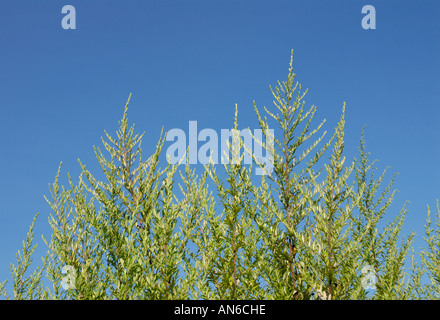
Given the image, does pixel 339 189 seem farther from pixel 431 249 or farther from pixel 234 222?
pixel 431 249

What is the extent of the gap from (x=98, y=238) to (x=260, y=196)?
3122 millimetres

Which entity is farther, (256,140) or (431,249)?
(431,249)

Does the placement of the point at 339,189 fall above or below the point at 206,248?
above

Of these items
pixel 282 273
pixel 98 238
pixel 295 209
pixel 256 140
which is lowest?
pixel 282 273

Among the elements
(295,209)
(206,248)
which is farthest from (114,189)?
(295,209)

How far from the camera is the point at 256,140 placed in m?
7.68

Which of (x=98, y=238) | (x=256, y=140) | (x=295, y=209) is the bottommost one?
(x=98, y=238)
